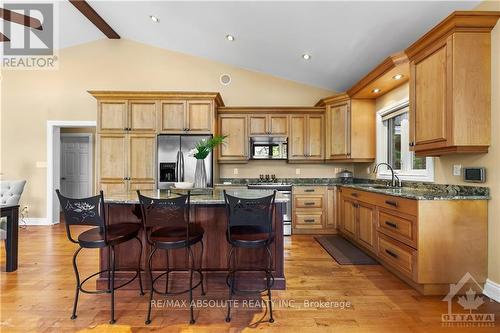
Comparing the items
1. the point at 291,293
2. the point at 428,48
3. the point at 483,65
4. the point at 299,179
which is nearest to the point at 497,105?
the point at 483,65

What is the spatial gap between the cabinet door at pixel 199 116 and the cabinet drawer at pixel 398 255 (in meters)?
3.03

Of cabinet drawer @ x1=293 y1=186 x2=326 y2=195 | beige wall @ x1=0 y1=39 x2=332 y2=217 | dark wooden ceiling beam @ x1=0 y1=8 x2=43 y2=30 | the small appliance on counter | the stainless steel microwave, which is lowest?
cabinet drawer @ x1=293 y1=186 x2=326 y2=195

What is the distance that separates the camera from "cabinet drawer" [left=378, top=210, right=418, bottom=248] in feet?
7.42

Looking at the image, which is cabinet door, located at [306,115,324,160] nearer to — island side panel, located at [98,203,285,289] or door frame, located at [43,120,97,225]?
island side panel, located at [98,203,285,289]

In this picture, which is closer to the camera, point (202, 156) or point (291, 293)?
point (291, 293)

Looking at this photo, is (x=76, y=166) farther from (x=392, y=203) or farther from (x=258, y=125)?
(x=392, y=203)

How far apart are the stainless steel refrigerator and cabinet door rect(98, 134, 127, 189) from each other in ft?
2.14

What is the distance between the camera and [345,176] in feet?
16.1

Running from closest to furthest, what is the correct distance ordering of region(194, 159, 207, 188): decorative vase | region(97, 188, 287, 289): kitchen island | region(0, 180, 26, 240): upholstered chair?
1. region(97, 188, 287, 289): kitchen island
2. region(194, 159, 207, 188): decorative vase
3. region(0, 180, 26, 240): upholstered chair

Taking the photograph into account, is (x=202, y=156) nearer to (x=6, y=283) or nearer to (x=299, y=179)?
(x=6, y=283)

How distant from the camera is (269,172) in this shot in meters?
A: 4.99

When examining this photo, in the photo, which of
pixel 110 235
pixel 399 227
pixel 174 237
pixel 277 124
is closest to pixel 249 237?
pixel 174 237

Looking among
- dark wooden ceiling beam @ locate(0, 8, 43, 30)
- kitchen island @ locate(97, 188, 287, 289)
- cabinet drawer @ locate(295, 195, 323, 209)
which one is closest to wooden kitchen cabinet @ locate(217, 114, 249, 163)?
cabinet drawer @ locate(295, 195, 323, 209)

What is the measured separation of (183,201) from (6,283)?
2287 millimetres
